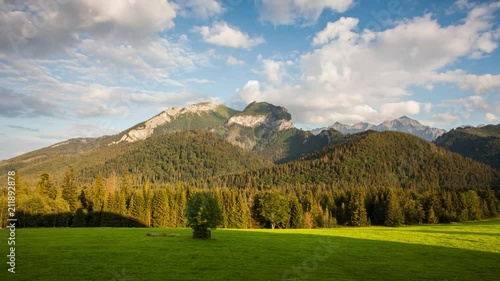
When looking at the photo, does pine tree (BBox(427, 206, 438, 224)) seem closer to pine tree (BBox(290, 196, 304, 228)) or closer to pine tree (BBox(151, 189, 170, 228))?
pine tree (BBox(290, 196, 304, 228))

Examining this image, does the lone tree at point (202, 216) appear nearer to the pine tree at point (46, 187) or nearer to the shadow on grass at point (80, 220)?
the shadow on grass at point (80, 220)

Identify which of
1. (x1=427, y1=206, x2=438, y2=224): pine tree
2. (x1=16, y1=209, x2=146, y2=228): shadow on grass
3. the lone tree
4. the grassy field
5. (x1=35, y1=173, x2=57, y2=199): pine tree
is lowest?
(x1=427, y1=206, x2=438, y2=224): pine tree

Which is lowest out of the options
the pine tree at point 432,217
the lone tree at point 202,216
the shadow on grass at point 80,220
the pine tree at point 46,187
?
the pine tree at point 432,217

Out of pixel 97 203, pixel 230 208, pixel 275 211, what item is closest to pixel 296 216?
pixel 275 211

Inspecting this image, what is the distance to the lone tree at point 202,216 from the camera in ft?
195

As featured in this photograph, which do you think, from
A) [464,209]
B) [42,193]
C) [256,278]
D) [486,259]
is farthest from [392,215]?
[42,193]

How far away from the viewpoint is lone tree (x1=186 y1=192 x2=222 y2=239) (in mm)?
59531

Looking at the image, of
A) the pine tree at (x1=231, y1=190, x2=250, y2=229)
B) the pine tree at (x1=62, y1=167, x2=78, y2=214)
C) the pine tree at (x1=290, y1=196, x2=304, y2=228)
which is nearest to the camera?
the pine tree at (x1=231, y1=190, x2=250, y2=229)

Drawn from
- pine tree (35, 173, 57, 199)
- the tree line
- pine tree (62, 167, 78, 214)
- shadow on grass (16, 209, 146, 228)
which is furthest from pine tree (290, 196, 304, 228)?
pine tree (35, 173, 57, 199)

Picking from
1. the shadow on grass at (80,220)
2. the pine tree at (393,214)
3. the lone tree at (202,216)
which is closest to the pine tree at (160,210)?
the shadow on grass at (80,220)

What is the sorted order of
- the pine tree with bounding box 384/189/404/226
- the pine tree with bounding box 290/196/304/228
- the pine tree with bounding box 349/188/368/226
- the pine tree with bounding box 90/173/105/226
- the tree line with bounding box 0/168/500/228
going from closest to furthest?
the tree line with bounding box 0/168/500/228, the pine tree with bounding box 90/173/105/226, the pine tree with bounding box 290/196/304/228, the pine tree with bounding box 384/189/404/226, the pine tree with bounding box 349/188/368/226

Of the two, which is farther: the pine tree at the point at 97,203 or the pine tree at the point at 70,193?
the pine tree at the point at 70,193

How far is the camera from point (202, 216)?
59406 mm

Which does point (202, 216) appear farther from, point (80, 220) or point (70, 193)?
point (70, 193)
